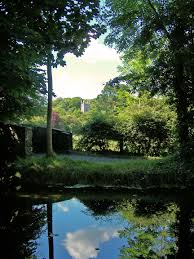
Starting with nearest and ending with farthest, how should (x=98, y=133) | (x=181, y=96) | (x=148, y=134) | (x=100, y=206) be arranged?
1. (x=100, y=206)
2. (x=181, y=96)
3. (x=148, y=134)
4. (x=98, y=133)

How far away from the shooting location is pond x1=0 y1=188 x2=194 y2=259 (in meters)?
6.00

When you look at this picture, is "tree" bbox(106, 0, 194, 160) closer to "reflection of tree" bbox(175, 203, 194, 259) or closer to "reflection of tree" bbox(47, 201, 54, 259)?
"reflection of tree" bbox(175, 203, 194, 259)

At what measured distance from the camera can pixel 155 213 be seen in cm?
838

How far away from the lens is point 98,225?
7.70m

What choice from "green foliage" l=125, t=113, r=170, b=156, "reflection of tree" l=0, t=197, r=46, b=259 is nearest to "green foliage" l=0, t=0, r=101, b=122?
"reflection of tree" l=0, t=197, r=46, b=259

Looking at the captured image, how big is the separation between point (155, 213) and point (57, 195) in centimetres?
281

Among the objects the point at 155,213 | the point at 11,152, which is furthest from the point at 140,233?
the point at 11,152

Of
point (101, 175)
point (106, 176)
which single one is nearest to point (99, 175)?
point (101, 175)

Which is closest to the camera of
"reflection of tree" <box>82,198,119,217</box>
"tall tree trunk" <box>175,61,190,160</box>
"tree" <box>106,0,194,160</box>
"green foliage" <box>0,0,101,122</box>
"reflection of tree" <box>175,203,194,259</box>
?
"reflection of tree" <box>175,203,194,259</box>

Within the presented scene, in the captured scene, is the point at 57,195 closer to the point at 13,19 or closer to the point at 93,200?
the point at 93,200

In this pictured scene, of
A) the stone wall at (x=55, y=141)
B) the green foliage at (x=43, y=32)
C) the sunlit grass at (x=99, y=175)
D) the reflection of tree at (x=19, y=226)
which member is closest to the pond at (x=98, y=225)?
the reflection of tree at (x=19, y=226)

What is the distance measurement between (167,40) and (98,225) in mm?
9080

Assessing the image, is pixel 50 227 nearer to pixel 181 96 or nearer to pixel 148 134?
pixel 181 96

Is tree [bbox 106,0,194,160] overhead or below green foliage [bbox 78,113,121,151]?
overhead
